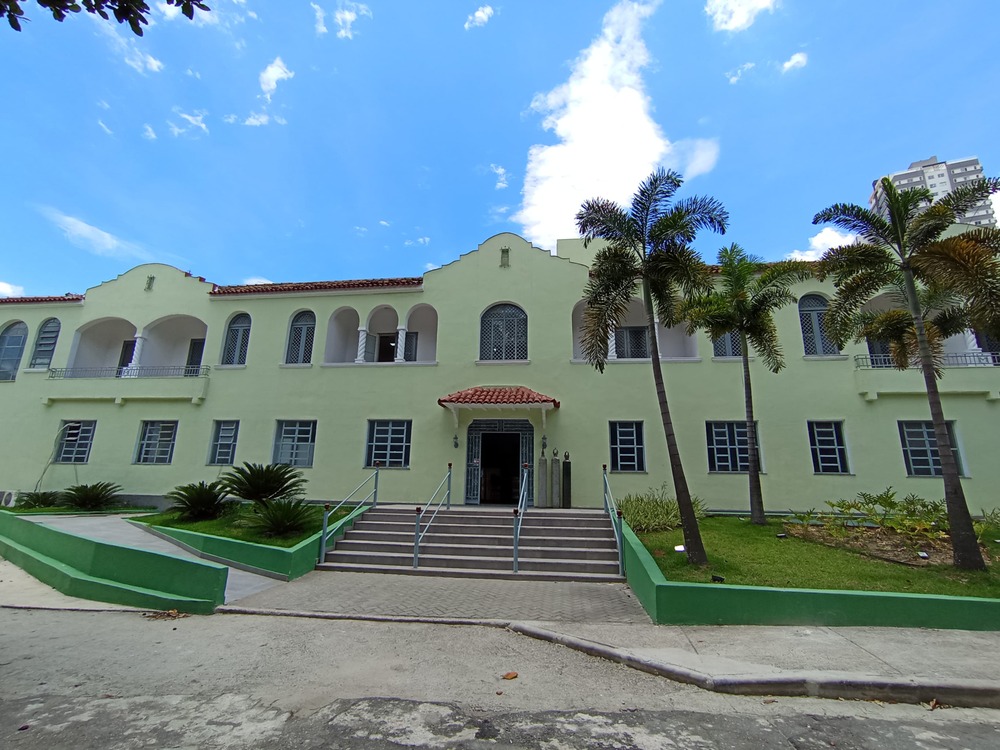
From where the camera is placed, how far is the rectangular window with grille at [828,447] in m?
13.6

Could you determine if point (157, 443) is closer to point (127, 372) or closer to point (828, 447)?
point (127, 372)

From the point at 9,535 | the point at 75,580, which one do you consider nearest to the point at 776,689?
the point at 75,580

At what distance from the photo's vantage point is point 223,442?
1619 cm

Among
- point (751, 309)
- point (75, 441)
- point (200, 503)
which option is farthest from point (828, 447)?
point (75, 441)

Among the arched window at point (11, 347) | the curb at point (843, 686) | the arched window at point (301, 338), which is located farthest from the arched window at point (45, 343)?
the curb at point (843, 686)

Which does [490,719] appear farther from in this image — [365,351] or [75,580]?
[365,351]

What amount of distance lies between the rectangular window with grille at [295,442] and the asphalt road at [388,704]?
31.2 ft

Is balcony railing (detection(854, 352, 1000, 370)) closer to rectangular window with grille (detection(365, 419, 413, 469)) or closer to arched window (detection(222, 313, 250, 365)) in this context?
rectangular window with grille (detection(365, 419, 413, 469))

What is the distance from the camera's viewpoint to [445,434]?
1488cm

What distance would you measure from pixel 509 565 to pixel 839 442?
1055cm

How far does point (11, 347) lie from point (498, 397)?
19813mm

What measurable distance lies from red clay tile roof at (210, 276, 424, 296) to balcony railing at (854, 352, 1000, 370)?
1389cm

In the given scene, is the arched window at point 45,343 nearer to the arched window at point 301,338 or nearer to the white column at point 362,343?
the arched window at point 301,338

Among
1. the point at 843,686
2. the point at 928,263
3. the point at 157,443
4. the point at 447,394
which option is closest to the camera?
the point at 843,686
